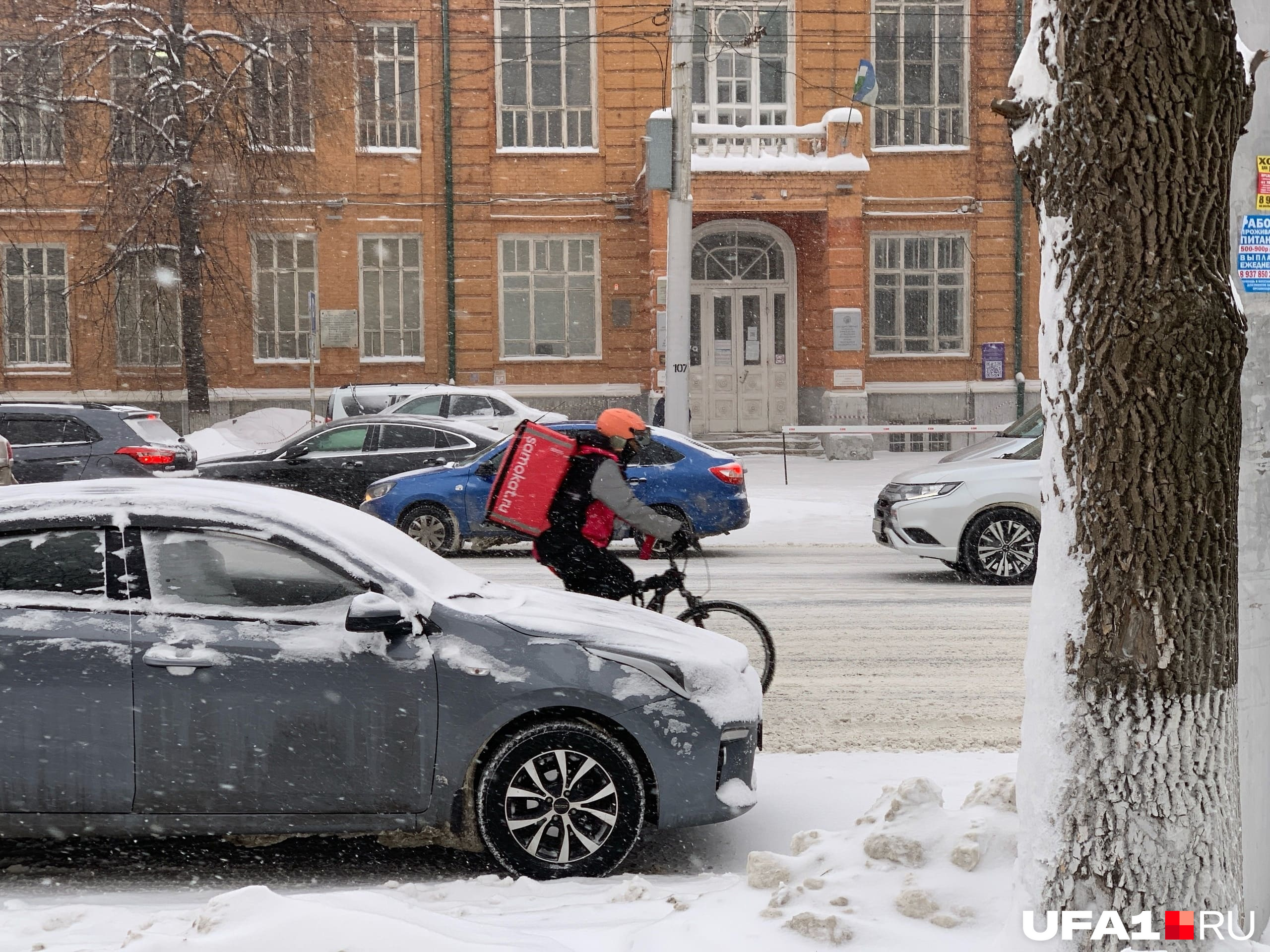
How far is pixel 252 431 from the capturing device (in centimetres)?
2558

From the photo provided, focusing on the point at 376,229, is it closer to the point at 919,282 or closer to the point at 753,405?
the point at 753,405

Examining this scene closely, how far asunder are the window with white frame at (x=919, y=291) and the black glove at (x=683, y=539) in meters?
22.1

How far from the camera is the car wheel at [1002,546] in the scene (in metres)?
12.7

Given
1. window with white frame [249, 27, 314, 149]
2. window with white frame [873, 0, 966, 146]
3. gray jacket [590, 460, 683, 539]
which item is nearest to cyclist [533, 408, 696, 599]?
gray jacket [590, 460, 683, 539]

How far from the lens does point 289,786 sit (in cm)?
520

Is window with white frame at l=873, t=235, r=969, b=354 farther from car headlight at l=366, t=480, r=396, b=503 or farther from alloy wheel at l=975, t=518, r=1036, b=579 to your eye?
alloy wheel at l=975, t=518, r=1036, b=579

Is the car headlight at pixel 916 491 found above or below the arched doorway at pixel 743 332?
below

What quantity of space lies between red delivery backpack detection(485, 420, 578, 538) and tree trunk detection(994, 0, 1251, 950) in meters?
3.76

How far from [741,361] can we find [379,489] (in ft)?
48.8

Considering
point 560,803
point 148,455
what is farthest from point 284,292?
point 560,803

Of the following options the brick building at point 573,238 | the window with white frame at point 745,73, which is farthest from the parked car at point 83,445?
the window with white frame at point 745,73

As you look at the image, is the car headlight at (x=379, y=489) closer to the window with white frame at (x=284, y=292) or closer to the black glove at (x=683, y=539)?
the black glove at (x=683, y=539)

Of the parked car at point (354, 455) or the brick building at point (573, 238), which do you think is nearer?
the parked car at point (354, 455)

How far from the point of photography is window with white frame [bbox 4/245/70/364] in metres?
28.8
